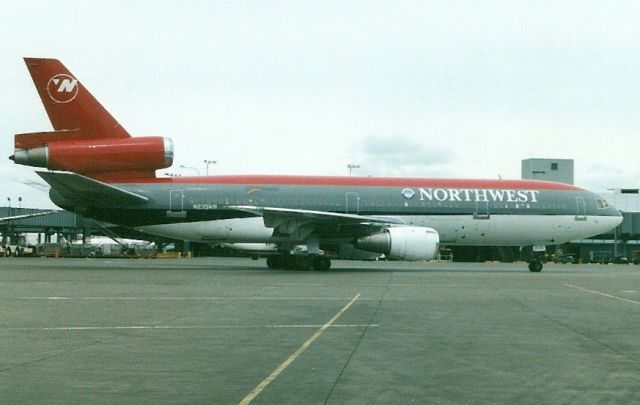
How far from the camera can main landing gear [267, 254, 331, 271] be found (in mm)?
35250

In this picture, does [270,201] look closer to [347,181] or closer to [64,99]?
[347,181]

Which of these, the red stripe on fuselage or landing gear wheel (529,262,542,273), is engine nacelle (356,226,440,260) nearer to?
the red stripe on fuselage

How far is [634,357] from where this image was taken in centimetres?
1015

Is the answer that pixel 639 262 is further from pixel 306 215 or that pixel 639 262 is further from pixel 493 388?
pixel 493 388

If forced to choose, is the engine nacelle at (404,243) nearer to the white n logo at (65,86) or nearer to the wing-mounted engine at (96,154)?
the wing-mounted engine at (96,154)

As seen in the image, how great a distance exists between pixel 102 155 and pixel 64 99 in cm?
283

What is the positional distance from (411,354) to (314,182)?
2635 cm

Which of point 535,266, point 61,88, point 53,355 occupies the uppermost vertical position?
point 61,88

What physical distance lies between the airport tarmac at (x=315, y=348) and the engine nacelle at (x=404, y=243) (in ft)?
39.7

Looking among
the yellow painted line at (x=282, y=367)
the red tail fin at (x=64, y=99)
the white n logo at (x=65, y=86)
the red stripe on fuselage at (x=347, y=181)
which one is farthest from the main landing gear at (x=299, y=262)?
the yellow painted line at (x=282, y=367)

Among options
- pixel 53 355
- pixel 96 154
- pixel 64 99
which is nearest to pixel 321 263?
pixel 96 154

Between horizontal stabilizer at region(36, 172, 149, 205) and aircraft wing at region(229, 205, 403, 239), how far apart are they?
468 cm

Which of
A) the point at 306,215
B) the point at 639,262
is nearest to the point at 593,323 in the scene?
the point at 306,215

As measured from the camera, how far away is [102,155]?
34.2 m
